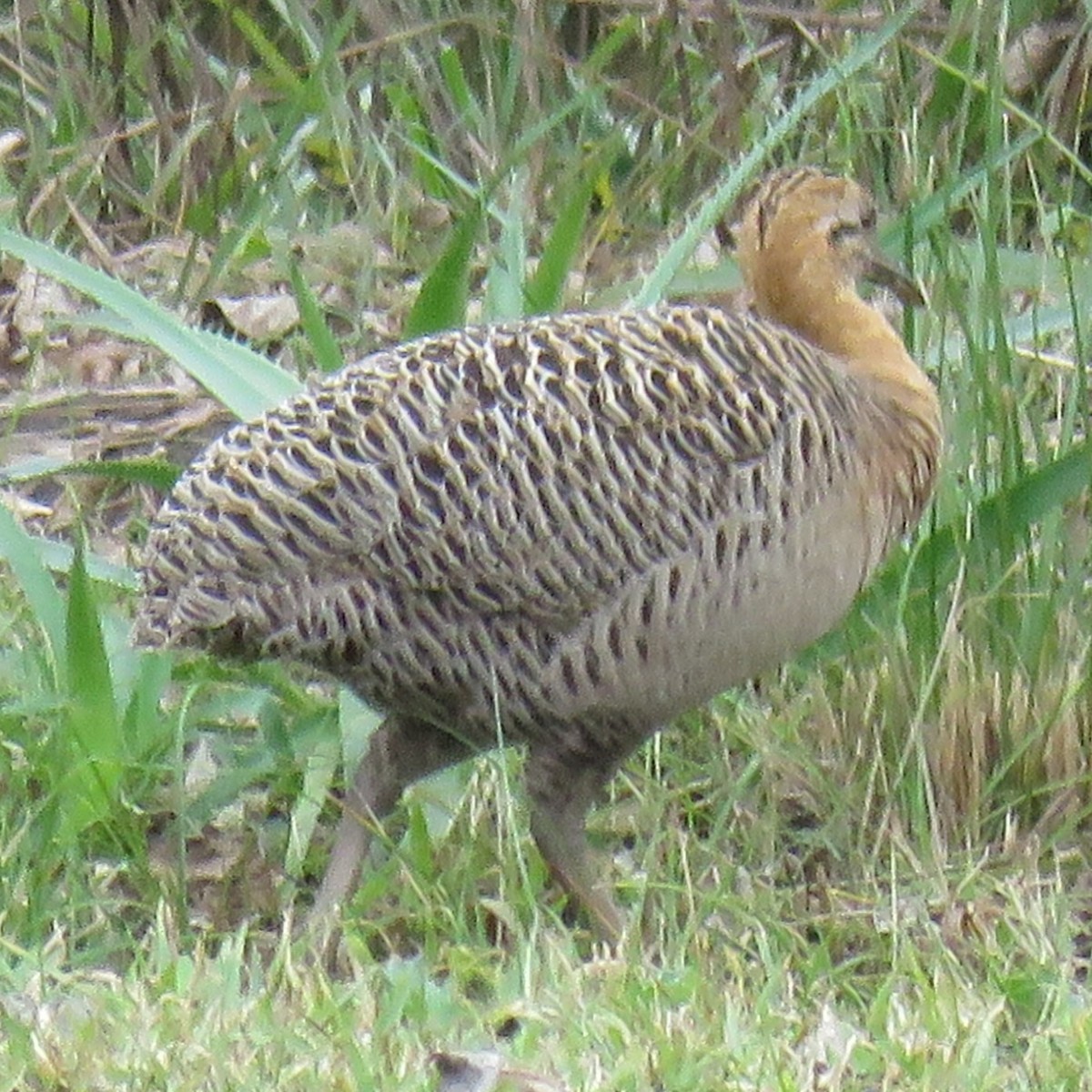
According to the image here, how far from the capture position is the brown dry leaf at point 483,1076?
2943mm

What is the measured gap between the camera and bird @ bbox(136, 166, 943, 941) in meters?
3.84

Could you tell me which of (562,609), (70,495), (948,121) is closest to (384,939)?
(562,609)

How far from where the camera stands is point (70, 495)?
5.33m

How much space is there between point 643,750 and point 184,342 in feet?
3.71

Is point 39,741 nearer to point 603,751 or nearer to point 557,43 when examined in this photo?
point 603,751

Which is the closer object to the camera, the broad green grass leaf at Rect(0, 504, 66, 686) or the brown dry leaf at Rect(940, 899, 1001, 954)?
the brown dry leaf at Rect(940, 899, 1001, 954)

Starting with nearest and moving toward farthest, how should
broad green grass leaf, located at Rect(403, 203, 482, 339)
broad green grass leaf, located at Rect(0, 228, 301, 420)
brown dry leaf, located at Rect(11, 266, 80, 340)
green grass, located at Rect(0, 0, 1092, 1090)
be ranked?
green grass, located at Rect(0, 0, 1092, 1090) → broad green grass leaf, located at Rect(0, 228, 301, 420) → broad green grass leaf, located at Rect(403, 203, 482, 339) → brown dry leaf, located at Rect(11, 266, 80, 340)

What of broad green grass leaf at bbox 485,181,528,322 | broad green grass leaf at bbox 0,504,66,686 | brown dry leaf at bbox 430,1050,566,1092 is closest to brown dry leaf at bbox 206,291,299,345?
broad green grass leaf at bbox 485,181,528,322

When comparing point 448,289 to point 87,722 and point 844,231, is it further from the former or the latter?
point 87,722

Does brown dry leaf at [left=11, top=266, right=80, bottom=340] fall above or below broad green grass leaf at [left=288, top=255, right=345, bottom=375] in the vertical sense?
below

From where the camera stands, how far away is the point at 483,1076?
2.96 metres

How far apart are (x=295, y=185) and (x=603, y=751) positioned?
9.57 ft

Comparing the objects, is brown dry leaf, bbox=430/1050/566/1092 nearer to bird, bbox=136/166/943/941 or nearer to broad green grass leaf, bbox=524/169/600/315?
bird, bbox=136/166/943/941

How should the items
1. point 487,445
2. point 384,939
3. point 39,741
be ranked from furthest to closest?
point 39,741
point 384,939
point 487,445
